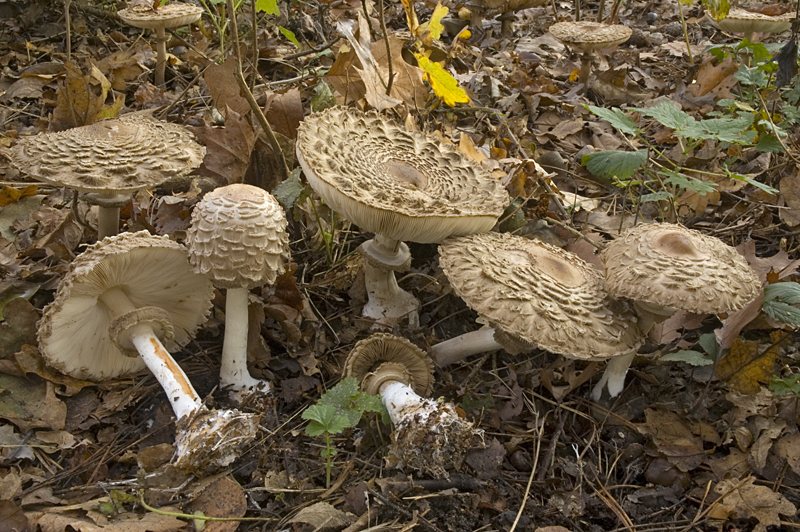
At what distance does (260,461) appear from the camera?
3178 millimetres

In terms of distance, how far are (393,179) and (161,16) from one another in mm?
4446

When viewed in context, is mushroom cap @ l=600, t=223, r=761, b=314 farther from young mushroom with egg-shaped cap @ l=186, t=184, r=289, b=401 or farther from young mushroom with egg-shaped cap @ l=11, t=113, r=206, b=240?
young mushroom with egg-shaped cap @ l=11, t=113, r=206, b=240

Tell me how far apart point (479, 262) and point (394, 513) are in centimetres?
143

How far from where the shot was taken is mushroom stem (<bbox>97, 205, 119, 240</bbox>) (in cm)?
423

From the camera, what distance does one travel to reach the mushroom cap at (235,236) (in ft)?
9.74

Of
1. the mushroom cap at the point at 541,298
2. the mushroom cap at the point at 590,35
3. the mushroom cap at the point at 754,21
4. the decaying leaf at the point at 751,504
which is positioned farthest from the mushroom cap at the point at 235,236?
the mushroom cap at the point at 754,21

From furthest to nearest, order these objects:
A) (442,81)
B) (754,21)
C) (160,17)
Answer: (754,21) → (160,17) → (442,81)

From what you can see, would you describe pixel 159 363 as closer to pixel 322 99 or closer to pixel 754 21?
pixel 322 99

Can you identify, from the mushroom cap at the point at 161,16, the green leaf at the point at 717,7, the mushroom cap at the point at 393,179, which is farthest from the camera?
the mushroom cap at the point at 161,16

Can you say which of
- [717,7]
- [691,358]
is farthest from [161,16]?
[691,358]

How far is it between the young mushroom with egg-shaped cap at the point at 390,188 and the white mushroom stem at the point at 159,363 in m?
1.32

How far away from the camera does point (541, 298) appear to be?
Result: 3098 mm

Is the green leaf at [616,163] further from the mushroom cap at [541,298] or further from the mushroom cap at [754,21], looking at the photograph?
the mushroom cap at [754,21]

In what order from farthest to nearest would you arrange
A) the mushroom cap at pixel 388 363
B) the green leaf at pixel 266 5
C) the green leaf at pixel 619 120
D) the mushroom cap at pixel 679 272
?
1. the green leaf at pixel 619 120
2. the green leaf at pixel 266 5
3. the mushroom cap at pixel 388 363
4. the mushroom cap at pixel 679 272
